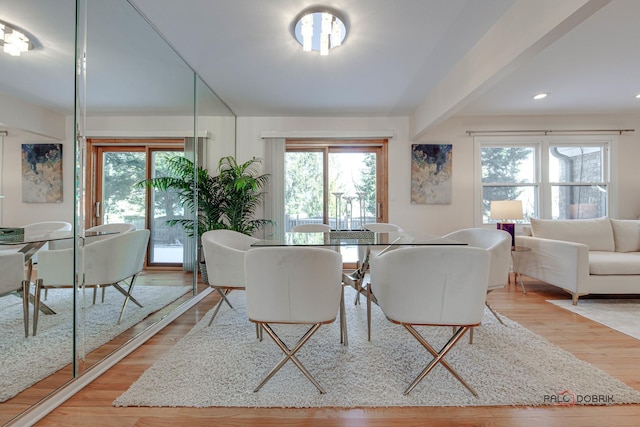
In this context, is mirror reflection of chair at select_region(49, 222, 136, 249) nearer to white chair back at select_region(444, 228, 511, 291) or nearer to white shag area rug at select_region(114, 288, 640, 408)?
white shag area rug at select_region(114, 288, 640, 408)

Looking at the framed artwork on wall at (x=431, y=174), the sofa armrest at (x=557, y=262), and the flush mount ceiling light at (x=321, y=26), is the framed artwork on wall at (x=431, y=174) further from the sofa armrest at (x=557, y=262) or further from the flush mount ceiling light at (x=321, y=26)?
the flush mount ceiling light at (x=321, y=26)

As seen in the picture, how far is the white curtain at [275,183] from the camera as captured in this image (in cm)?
431

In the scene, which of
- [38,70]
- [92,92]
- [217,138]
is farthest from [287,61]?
[38,70]

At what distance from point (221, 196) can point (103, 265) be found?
202 centimetres

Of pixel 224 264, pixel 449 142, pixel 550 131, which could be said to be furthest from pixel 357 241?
pixel 550 131

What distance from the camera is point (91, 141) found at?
66.9 inches

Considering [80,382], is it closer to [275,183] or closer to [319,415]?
[319,415]

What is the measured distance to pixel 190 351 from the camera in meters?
1.94

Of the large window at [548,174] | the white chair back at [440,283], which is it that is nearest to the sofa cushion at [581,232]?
the large window at [548,174]

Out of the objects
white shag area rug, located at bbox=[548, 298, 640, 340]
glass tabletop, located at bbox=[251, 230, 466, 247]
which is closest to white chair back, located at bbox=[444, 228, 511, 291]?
glass tabletop, located at bbox=[251, 230, 466, 247]

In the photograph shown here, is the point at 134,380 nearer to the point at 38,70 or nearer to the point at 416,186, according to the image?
the point at 38,70

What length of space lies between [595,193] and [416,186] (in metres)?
2.78

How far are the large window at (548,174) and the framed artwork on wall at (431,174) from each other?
0.52 m

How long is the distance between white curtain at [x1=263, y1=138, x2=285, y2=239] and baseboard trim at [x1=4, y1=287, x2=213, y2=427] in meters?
2.13
